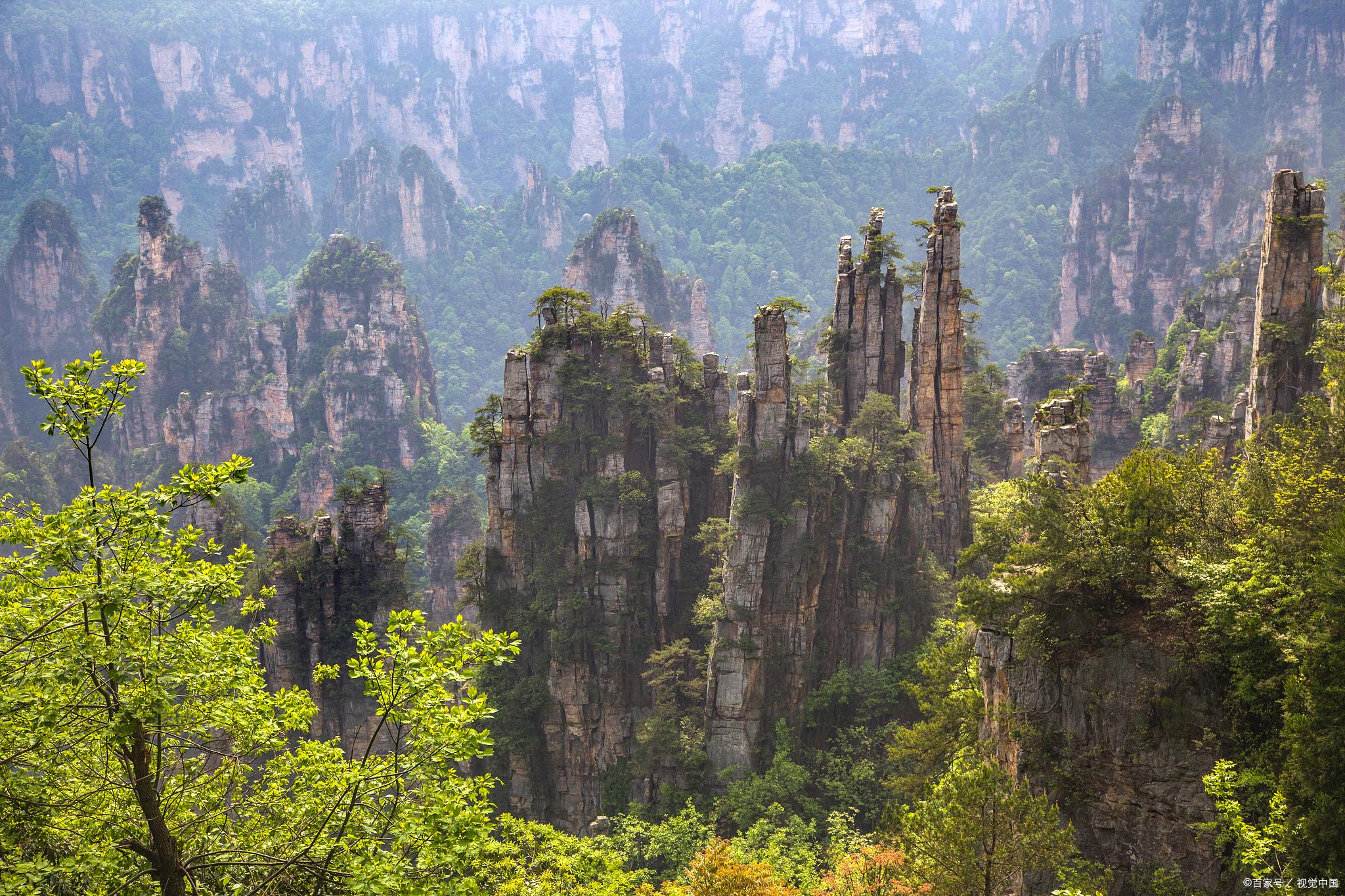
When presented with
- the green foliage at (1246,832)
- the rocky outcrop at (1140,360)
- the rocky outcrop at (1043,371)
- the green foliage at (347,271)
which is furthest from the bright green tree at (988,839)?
the green foliage at (347,271)

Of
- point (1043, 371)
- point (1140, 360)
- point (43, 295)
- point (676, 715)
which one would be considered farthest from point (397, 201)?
point (676, 715)

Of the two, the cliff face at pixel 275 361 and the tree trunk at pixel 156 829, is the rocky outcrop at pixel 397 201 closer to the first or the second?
the cliff face at pixel 275 361

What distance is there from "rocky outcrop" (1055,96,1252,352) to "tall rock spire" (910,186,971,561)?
7538cm

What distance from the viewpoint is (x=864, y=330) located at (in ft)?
142

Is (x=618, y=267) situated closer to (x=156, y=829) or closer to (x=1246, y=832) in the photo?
(x=1246, y=832)

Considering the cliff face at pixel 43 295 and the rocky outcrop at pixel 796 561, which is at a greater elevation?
the cliff face at pixel 43 295

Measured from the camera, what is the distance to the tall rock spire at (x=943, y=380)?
136 feet

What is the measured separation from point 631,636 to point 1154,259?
90823 mm

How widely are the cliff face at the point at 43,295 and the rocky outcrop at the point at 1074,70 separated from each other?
126789 millimetres

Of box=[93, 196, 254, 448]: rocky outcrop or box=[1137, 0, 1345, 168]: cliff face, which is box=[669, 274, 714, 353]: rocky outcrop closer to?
box=[93, 196, 254, 448]: rocky outcrop

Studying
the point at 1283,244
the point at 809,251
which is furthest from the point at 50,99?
the point at 1283,244

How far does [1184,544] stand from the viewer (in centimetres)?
2189

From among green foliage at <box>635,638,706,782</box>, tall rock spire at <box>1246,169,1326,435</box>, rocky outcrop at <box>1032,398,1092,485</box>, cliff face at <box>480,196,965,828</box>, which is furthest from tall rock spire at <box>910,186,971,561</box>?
tall rock spire at <box>1246,169,1326,435</box>

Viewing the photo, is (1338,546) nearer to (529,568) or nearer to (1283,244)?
(1283,244)
